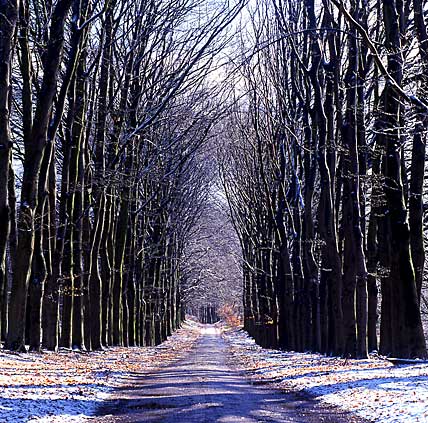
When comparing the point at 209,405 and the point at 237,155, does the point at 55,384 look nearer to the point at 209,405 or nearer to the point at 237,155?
the point at 209,405

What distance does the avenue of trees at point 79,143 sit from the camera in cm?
1958

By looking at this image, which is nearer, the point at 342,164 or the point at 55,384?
the point at 55,384

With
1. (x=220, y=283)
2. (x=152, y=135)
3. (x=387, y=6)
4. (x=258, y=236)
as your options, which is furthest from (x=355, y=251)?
(x=220, y=283)

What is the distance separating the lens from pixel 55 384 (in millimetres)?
14578

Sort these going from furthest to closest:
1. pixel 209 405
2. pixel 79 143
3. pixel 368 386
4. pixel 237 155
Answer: pixel 237 155
pixel 79 143
pixel 368 386
pixel 209 405

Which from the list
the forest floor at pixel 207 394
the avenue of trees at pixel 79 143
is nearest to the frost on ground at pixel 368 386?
the forest floor at pixel 207 394

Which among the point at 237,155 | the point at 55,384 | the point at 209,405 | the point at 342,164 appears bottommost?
the point at 209,405

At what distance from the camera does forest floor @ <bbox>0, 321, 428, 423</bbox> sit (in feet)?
36.6

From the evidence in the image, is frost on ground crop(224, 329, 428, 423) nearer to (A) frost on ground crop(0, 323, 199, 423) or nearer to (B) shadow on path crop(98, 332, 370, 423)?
(B) shadow on path crop(98, 332, 370, 423)

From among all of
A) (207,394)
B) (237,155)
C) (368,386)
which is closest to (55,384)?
(207,394)

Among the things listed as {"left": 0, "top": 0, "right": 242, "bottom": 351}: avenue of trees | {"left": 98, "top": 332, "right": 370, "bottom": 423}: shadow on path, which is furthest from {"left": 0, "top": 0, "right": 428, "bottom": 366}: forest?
{"left": 98, "top": 332, "right": 370, "bottom": 423}: shadow on path

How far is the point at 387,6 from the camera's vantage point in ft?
61.3

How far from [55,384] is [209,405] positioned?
361 centimetres

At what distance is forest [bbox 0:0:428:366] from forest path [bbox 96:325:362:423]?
4.97 m
